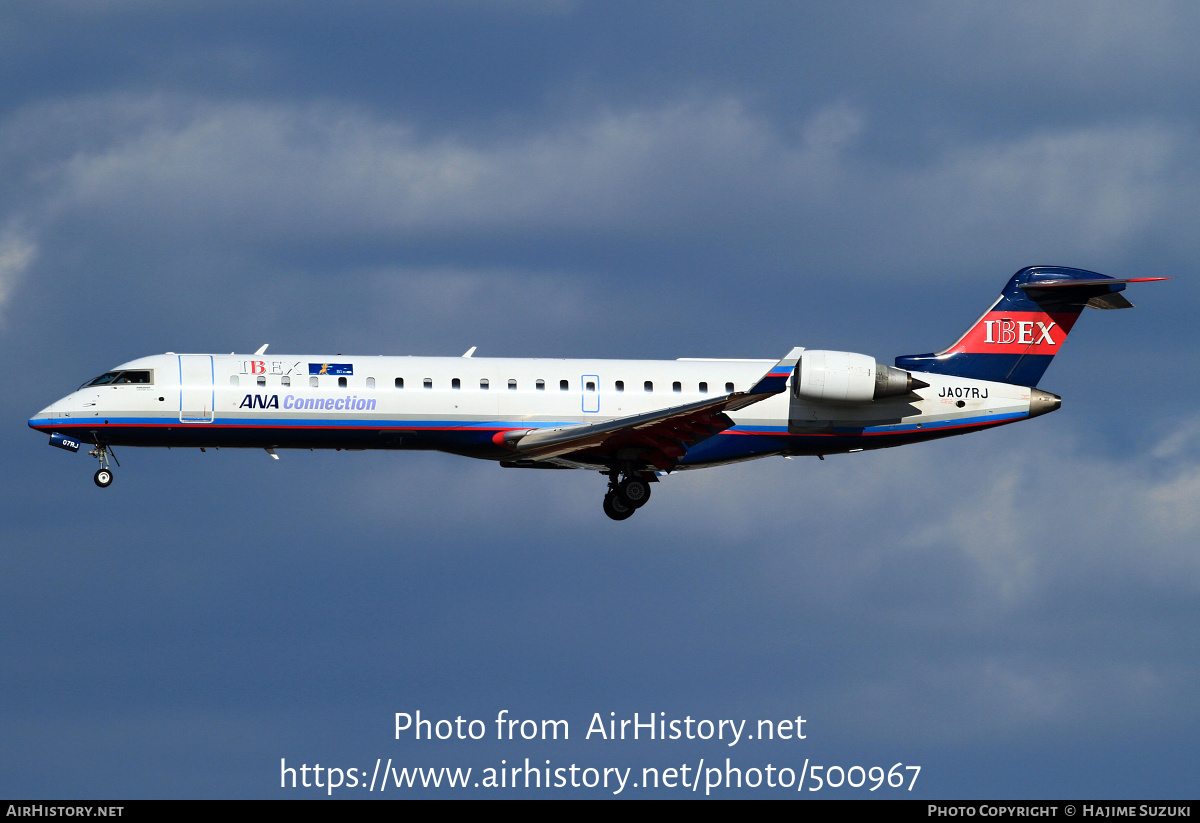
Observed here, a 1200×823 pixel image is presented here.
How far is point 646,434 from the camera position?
40.9 meters

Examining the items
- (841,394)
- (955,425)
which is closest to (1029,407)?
(955,425)

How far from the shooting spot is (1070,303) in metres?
45.3

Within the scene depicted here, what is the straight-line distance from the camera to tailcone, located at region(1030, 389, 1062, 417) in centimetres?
4453

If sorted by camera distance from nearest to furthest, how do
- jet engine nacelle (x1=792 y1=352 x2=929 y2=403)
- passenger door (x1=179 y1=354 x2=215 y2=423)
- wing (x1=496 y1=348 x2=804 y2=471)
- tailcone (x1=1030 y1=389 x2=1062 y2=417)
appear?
wing (x1=496 y1=348 x2=804 y2=471), passenger door (x1=179 y1=354 x2=215 y2=423), jet engine nacelle (x1=792 y1=352 x2=929 y2=403), tailcone (x1=1030 y1=389 x2=1062 y2=417)

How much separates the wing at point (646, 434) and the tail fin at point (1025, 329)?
5.83 meters

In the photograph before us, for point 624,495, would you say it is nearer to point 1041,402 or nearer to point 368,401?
point 368,401

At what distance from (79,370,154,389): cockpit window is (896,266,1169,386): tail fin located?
20452mm

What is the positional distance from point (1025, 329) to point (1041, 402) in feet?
7.12

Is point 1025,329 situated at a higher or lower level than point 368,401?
higher

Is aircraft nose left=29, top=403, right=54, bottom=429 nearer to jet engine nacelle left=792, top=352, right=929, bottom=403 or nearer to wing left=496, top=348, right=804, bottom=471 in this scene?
wing left=496, top=348, right=804, bottom=471

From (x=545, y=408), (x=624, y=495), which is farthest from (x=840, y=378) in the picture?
(x=545, y=408)

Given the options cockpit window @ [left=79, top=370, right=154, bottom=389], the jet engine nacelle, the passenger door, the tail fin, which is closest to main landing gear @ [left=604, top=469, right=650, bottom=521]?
the jet engine nacelle
